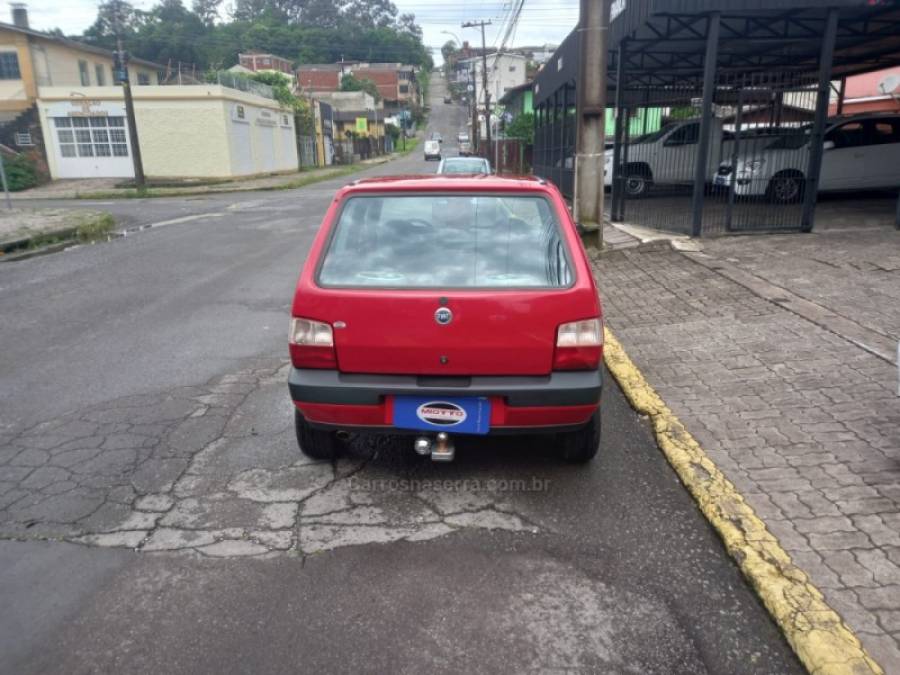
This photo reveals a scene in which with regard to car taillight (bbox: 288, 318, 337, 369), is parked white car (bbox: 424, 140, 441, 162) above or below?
below

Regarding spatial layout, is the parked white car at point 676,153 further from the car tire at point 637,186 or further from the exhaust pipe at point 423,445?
the exhaust pipe at point 423,445

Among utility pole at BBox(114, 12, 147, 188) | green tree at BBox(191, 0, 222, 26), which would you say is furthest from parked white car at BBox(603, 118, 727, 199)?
green tree at BBox(191, 0, 222, 26)

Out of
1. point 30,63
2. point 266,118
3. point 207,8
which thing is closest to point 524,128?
point 266,118

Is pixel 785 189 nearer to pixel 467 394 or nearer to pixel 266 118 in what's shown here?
pixel 467 394

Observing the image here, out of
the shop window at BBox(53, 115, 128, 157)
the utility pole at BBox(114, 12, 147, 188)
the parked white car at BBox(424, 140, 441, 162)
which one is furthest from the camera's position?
the parked white car at BBox(424, 140, 441, 162)

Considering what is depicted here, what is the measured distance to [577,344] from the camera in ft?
11.4

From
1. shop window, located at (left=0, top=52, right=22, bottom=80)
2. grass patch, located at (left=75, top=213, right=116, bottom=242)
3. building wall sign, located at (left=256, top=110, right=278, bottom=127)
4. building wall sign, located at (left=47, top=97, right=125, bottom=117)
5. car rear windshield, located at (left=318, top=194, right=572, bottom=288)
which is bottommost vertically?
grass patch, located at (left=75, top=213, right=116, bottom=242)

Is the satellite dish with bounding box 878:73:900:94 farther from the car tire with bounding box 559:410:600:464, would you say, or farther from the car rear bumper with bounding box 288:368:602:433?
the car rear bumper with bounding box 288:368:602:433

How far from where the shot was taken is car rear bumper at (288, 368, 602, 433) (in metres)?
3.43

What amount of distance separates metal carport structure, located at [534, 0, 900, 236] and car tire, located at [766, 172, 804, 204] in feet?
1.07

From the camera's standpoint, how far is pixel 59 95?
114ft

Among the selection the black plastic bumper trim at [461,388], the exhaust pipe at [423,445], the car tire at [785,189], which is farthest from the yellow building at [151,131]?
the exhaust pipe at [423,445]

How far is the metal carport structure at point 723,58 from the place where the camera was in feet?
32.3

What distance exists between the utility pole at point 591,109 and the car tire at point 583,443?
6705 millimetres
